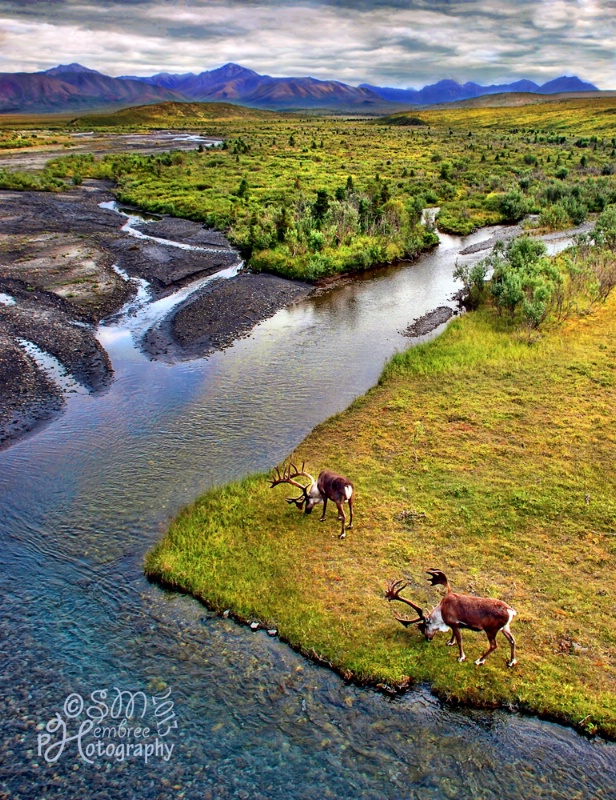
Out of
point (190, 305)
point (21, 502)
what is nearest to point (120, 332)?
point (190, 305)

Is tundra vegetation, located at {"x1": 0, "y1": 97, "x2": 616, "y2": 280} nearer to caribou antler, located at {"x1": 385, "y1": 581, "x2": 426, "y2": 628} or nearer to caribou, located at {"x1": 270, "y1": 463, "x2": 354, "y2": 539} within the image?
caribou, located at {"x1": 270, "y1": 463, "x2": 354, "y2": 539}

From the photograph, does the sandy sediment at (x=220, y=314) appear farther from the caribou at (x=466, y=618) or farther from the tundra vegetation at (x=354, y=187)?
the caribou at (x=466, y=618)

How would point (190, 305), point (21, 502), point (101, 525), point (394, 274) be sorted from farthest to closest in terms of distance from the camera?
1. point (394, 274)
2. point (190, 305)
3. point (21, 502)
4. point (101, 525)

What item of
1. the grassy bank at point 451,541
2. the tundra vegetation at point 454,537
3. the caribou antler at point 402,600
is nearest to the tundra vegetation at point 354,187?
the tundra vegetation at point 454,537

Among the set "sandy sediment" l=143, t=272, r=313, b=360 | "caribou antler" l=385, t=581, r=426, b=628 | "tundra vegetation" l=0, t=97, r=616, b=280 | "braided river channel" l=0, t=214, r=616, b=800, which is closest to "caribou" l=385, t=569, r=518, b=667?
"caribou antler" l=385, t=581, r=426, b=628

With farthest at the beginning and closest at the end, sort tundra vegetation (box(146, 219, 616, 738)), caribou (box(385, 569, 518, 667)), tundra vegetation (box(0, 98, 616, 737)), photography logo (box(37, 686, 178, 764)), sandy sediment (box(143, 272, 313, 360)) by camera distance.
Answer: sandy sediment (box(143, 272, 313, 360)), tundra vegetation (box(0, 98, 616, 737)), tundra vegetation (box(146, 219, 616, 738)), caribou (box(385, 569, 518, 667)), photography logo (box(37, 686, 178, 764))

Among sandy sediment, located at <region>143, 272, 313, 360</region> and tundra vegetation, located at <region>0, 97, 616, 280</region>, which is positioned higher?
tundra vegetation, located at <region>0, 97, 616, 280</region>

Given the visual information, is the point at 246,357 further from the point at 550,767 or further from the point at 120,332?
the point at 550,767
